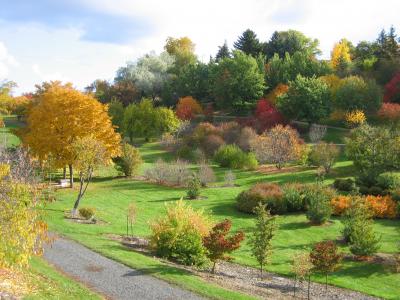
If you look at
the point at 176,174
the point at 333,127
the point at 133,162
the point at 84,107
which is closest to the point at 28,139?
the point at 84,107

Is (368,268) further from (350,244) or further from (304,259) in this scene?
(304,259)

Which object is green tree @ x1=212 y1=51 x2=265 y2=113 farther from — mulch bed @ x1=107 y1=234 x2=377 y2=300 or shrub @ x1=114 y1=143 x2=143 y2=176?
mulch bed @ x1=107 y1=234 x2=377 y2=300

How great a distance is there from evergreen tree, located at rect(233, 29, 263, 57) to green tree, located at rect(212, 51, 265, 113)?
13422 millimetres

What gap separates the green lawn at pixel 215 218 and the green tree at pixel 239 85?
23832 millimetres

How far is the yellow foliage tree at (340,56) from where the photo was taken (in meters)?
76.6

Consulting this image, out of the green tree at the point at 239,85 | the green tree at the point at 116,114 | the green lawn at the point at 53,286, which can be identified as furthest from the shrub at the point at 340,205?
the green tree at the point at 116,114

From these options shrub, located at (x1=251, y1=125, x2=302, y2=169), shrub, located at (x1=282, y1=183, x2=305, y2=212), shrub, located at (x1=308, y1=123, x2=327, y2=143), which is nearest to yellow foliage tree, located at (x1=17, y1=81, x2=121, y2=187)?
shrub, located at (x1=282, y1=183, x2=305, y2=212)

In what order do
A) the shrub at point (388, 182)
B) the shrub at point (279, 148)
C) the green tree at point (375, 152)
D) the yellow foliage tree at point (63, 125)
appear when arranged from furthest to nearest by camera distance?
the shrub at point (279, 148)
the green tree at point (375, 152)
the yellow foliage tree at point (63, 125)
the shrub at point (388, 182)

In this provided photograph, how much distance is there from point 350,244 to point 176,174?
18.7 meters

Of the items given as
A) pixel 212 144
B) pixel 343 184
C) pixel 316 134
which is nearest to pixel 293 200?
pixel 343 184

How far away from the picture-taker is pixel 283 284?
68.0 feet

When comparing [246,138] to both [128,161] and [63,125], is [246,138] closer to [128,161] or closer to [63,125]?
[128,161]

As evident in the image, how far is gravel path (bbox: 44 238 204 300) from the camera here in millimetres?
16219

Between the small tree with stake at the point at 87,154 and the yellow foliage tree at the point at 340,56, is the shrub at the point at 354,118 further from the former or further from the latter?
the small tree with stake at the point at 87,154
